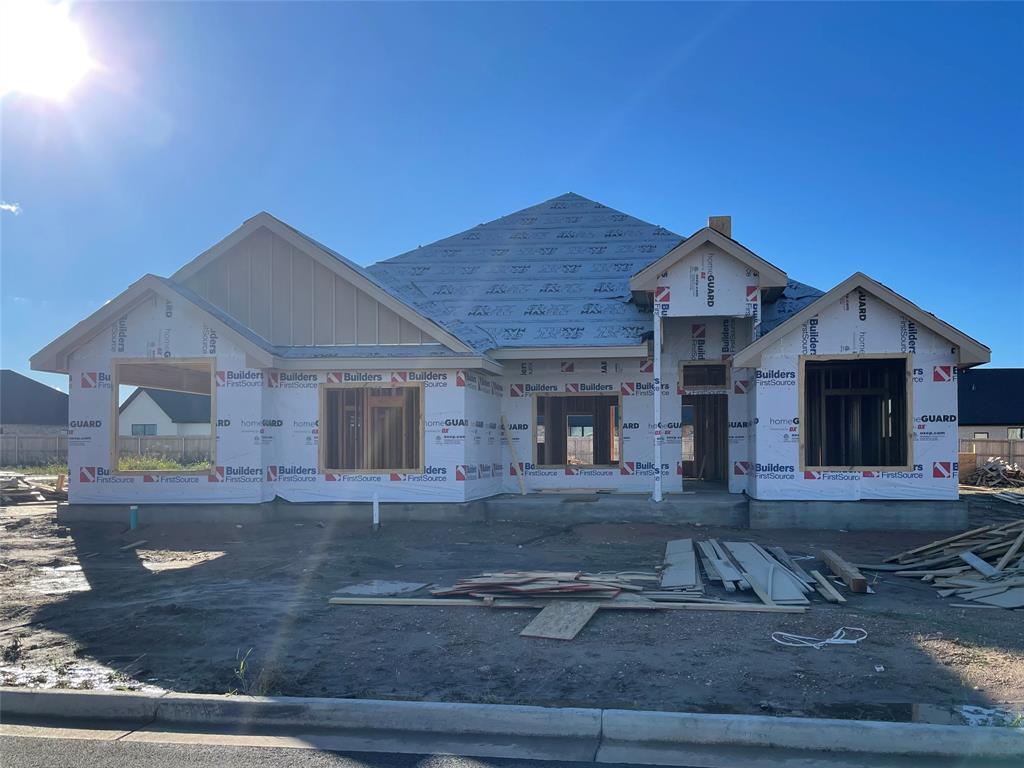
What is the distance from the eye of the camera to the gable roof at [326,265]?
16.2 meters

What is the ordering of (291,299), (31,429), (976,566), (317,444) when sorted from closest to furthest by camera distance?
(976,566) → (317,444) → (291,299) → (31,429)

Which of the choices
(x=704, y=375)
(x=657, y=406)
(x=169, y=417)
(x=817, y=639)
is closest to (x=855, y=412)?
(x=704, y=375)

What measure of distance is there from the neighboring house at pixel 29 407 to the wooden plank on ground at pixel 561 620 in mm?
50896

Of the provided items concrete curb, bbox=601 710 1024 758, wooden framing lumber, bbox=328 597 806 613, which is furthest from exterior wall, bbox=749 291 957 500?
concrete curb, bbox=601 710 1024 758

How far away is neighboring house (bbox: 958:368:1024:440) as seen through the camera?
4297 centimetres

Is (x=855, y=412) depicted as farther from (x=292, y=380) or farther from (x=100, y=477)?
(x=100, y=477)

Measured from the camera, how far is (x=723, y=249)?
52.2 feet

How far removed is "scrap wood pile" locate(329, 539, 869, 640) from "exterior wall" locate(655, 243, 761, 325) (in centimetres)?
654

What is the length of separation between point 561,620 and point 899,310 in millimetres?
10142

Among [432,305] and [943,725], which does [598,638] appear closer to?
[943,725]

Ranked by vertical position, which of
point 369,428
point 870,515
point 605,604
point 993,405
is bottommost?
point 605,604

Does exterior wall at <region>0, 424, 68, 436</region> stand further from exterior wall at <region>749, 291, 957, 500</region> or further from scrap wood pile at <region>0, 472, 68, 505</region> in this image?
exterior wall at <region>749, 291, 957, 500</region>

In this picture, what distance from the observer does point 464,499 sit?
1620cm

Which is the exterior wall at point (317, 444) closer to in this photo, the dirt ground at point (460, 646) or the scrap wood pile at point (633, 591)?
the dirt ground at point (460, 646)
